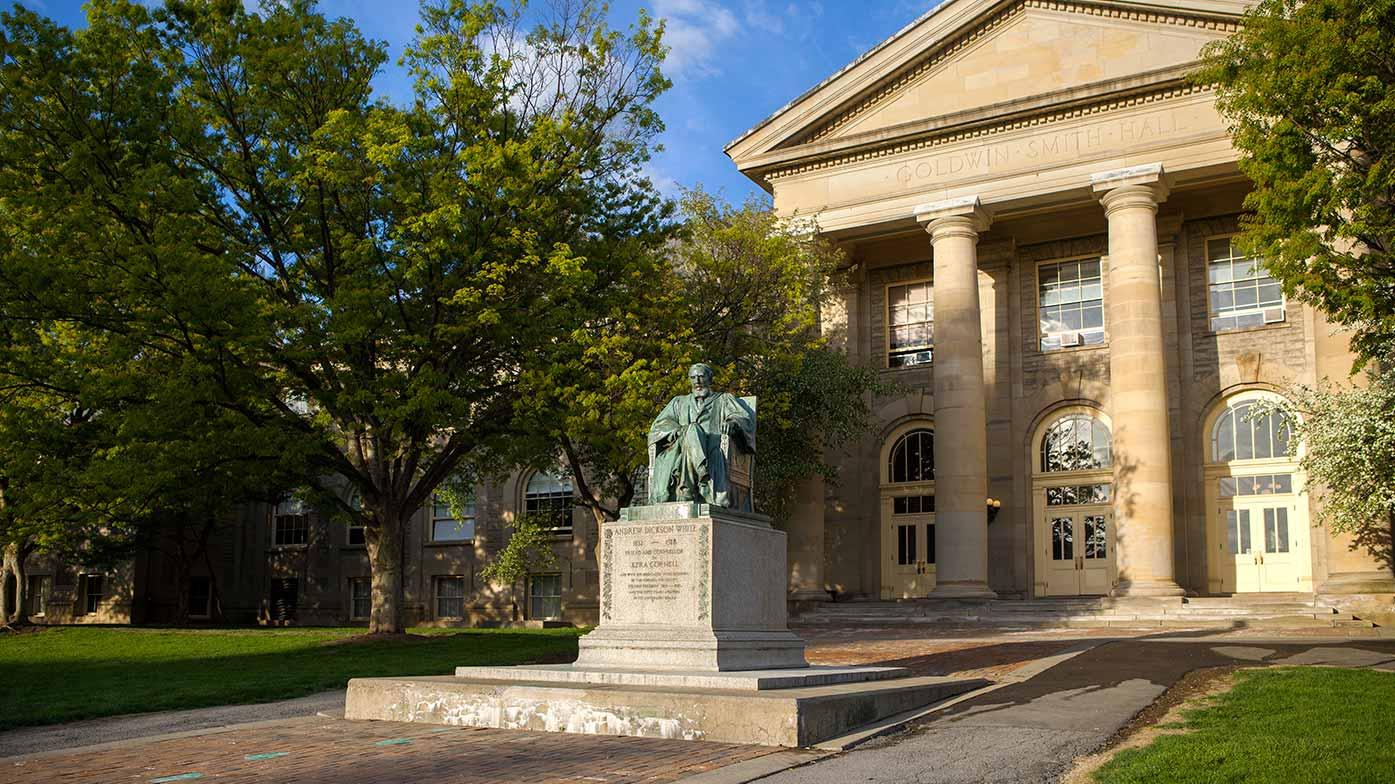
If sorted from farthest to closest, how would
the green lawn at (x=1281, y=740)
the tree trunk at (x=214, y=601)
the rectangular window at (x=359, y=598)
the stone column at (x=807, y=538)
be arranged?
the rectangular window at (x=359, y=598), the tree trunk at (x=214, y=601), the stone column at (x=807, y=538), the green lawn at (x=1281, y=740)

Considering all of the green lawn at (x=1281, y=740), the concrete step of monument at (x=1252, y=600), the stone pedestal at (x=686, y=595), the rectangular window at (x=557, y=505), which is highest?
the rectangular window at (x=557, y=505)

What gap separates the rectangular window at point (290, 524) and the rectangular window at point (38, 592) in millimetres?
9554

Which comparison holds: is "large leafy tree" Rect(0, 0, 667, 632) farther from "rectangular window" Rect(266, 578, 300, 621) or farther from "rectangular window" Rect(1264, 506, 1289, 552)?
"rectangular window" Rect(266, 578, 300, 621)

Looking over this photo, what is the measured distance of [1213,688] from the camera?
13.1m

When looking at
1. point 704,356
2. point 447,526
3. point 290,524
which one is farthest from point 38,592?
point 704,356

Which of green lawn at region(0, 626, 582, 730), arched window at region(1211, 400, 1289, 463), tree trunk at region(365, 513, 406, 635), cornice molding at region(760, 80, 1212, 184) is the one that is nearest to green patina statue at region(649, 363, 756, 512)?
green lawn at region(0, 626, 582, 730)

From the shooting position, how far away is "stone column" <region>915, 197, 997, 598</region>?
99.2 ft

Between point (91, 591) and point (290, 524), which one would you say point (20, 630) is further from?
point (91, 591)

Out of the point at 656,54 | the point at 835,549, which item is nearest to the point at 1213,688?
the point at 656,54

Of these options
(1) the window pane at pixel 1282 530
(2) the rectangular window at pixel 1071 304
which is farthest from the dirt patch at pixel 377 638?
(1) the window pane at pixel 1282 530

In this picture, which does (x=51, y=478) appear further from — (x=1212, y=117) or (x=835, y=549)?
(x=1212, y=117)

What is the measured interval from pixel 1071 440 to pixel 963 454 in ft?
14.8

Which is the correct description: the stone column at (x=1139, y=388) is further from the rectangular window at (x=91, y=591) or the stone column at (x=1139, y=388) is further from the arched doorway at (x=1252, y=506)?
the rectangular window at (x=91, y=591)

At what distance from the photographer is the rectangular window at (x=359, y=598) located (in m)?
43.6
